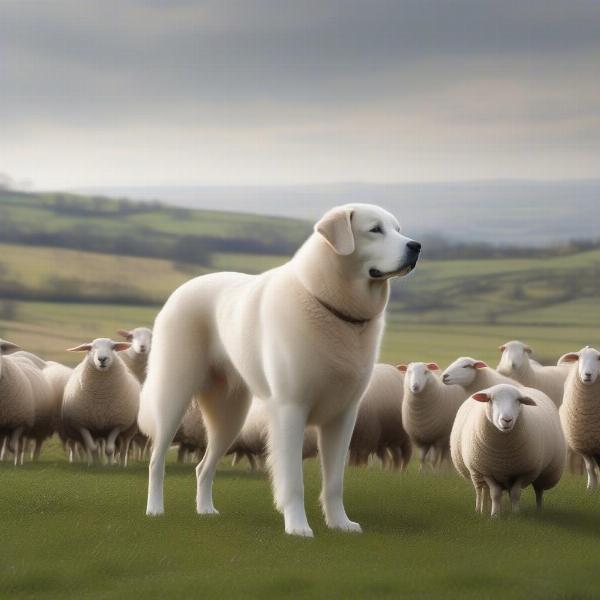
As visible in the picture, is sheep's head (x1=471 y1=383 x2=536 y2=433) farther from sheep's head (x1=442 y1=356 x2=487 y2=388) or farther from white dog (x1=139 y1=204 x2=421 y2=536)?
sheep's head (x1=442 y1=356 x2=487 y2=388)

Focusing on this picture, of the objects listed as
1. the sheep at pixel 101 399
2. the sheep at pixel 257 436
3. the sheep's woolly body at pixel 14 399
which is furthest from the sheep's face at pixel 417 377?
the sheep's woolly body at pixel 14 399

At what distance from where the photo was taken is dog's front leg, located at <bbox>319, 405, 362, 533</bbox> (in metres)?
9.57

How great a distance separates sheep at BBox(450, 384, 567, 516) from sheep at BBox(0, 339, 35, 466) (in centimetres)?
678

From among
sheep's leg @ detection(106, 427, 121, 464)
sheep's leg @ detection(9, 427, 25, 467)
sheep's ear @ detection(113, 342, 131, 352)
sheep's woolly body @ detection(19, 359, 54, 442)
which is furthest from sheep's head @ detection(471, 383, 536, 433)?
sheep's woolly body @ detection(19, 359, 54, 442)

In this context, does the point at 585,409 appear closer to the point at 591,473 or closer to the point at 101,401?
the point at 591,473

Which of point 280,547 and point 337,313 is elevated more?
point 337,313

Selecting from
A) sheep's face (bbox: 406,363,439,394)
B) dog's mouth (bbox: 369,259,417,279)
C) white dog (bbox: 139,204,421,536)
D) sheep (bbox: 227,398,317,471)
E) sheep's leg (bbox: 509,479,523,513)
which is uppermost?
dog's mouth (bbox: 369,259,417,279)

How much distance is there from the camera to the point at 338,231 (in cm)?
921

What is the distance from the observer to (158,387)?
1072 centimetres

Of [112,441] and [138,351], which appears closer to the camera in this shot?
[112,441]

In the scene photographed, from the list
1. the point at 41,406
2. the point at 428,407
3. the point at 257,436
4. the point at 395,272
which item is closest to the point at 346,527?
the point at 395,272

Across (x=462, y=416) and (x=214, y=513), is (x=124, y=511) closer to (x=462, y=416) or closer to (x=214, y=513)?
(x=214, y=513)

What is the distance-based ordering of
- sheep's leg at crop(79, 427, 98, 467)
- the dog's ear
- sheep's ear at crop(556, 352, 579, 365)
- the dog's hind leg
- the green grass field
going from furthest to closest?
sheep's leg at crop(79, 427, 98, 467)
sheep's ear at crop(556, 352, 579, 365)
the dog's hind leg
the dog's ear
the green grass field

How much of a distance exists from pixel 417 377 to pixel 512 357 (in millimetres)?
3180
